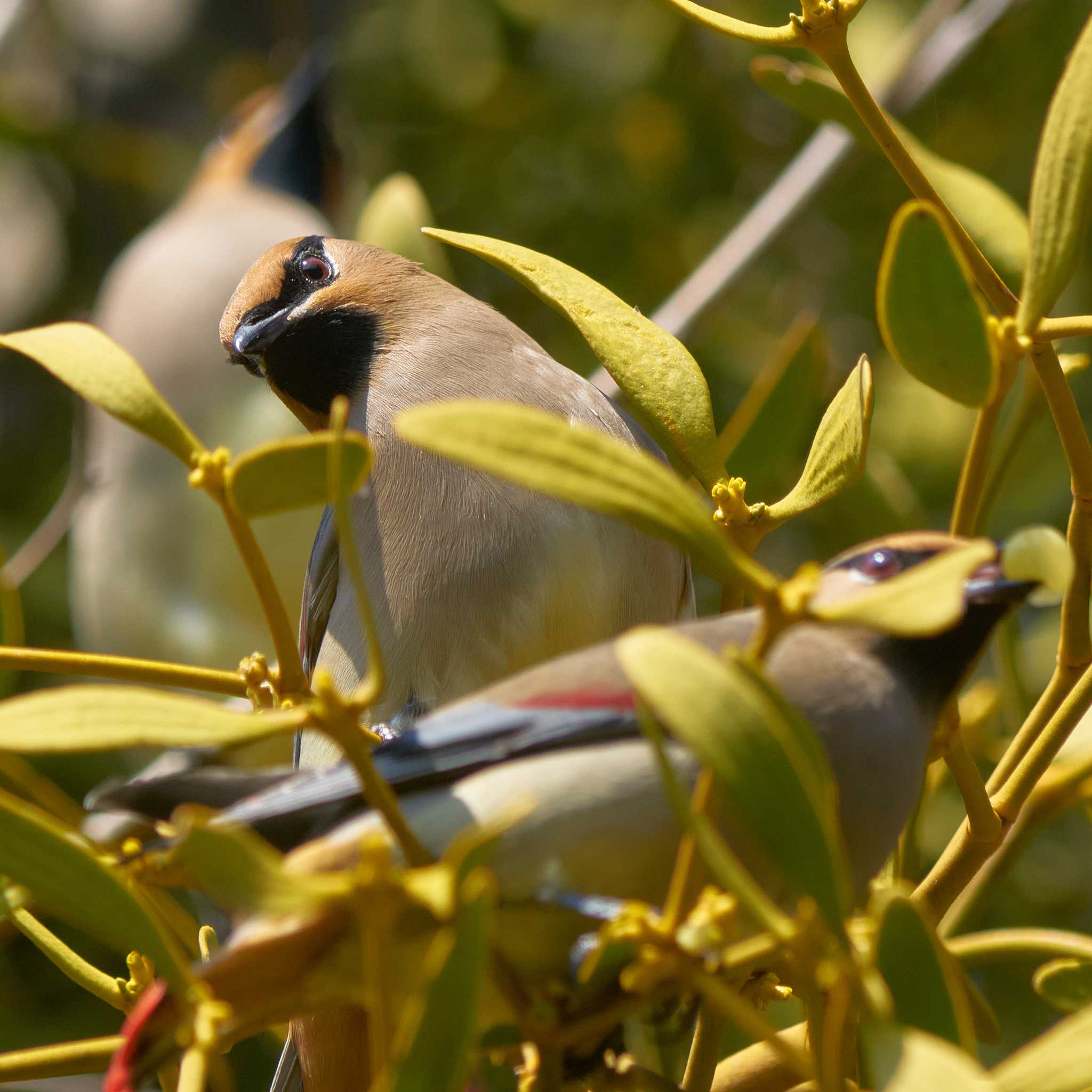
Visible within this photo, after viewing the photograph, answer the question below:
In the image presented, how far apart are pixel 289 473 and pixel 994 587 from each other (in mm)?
434

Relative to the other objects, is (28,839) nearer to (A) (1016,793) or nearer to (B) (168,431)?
(B) (168,431)

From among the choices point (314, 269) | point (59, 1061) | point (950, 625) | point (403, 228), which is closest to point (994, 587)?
point (950, 625)

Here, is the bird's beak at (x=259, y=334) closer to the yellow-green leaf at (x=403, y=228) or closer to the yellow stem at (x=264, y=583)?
the yellow-green leaf at (x=403, y=228)

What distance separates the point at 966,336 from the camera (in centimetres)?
90

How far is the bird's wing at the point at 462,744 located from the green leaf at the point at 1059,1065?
0.36 metres

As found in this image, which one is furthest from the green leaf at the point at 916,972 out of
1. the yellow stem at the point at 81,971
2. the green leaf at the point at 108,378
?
the yellow stem at the point at 81,971

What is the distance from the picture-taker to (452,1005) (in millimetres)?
685

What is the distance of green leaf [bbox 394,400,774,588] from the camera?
2.22 feet

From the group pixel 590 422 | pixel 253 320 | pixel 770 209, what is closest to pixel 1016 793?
pixel 590 422

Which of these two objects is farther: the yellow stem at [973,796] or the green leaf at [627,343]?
the green leaf at [627,343]

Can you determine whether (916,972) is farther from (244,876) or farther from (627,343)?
(627,343)

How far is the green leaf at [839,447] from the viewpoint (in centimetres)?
104

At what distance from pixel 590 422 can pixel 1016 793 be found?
0.69 meters

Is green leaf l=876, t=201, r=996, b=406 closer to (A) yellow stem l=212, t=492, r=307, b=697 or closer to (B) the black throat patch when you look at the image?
(A) yellow stem l=212, t=492, r=307, b=697
